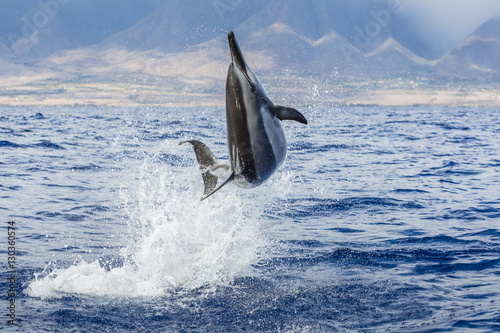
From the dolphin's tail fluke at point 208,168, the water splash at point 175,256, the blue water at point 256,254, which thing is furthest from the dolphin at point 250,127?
the water splash at point 175,256

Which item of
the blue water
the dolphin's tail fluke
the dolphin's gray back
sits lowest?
the blue water

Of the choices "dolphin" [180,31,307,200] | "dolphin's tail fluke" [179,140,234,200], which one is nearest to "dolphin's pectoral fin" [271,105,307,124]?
"dolphin" [180,31,307,200]

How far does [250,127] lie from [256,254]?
167 inches

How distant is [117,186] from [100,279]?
918 cm

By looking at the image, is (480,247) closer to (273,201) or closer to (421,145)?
(273,201)

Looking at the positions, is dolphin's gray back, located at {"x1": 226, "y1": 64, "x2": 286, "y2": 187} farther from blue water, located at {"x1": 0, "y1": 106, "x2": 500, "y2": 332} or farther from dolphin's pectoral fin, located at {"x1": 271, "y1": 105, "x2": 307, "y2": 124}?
blue water, located at {"x1": 0, "y1": 106, "x2": 500, "y2": 332}

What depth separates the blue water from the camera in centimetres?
802

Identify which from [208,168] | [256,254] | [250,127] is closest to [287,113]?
[250,127]

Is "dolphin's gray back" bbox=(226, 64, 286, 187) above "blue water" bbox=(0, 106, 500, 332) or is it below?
above

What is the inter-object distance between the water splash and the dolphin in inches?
98.5

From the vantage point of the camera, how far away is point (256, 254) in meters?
11.1

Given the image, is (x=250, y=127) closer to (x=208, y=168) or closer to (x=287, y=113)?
(x=287, y=113)

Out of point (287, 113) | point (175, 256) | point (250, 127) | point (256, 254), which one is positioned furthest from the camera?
point (256, 254)

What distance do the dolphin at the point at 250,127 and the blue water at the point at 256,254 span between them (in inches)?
81.7
